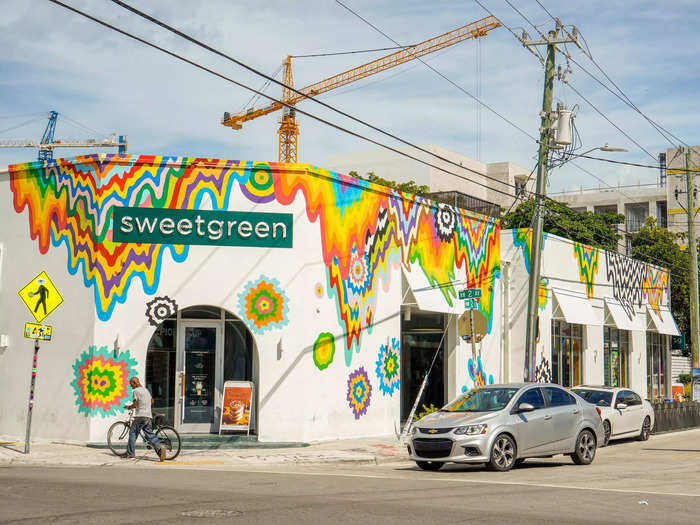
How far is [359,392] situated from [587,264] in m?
15.5

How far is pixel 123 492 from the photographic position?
11.3m

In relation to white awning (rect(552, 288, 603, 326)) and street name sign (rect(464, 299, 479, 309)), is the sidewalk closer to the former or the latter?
street name sign (rect(464, 299, 479, 309))

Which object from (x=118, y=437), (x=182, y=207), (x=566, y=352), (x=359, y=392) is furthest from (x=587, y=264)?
(x=118, y=437)

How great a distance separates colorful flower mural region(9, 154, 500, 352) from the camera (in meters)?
19.3

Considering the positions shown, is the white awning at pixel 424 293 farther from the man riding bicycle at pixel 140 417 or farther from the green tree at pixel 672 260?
the green tree at pixel 672 260

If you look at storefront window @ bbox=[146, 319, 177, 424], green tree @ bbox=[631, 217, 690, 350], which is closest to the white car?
storefront window @ bbox=[146, 319, 177, 424]

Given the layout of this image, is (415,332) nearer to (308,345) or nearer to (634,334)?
(308,345)

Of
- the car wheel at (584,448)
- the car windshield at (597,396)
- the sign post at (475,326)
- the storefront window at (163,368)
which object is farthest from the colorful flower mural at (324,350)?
the car windshield at (597,396)

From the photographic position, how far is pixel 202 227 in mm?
19609

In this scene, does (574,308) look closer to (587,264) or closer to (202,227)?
(587,264)

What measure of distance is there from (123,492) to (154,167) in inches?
386

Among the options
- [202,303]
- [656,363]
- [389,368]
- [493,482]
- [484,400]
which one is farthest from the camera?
[656,363]

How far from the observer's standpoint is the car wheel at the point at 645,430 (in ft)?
80.6

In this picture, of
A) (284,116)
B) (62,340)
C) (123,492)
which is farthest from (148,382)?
(284,116)
